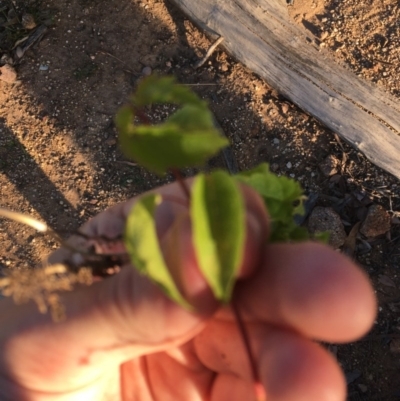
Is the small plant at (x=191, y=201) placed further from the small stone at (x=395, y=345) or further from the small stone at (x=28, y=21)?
the small stone at (x=28, y=21)

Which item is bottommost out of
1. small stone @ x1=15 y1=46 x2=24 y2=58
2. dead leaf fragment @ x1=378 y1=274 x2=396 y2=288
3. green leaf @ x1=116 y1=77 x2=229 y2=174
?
dead leaf fragment @ x1=378 y1=274 x2=396 y2=288

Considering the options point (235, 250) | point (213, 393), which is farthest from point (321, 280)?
point (213, 393)

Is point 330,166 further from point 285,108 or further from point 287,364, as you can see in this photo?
point 287,364

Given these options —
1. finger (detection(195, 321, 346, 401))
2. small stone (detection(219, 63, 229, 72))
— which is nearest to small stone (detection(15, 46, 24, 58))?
small stone (detection(219, 63, 229, 72))

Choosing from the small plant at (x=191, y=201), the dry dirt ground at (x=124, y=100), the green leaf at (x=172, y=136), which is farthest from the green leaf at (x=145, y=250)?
the dry dirt ground at (x=124, y=100)

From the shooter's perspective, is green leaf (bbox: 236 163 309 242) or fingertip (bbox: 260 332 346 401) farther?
green leaf (bbox: 236 163 309 242)

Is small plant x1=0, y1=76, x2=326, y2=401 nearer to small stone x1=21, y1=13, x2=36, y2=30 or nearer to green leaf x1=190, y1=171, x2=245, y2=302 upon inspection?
green leaf x1=190, y1=171, x2=245, y2=302
